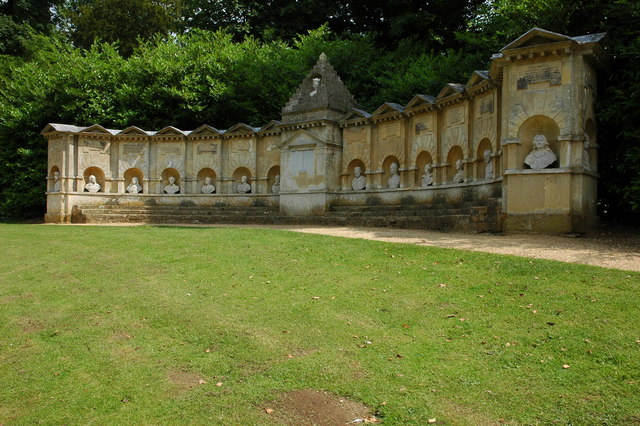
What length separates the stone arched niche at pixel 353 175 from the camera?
2052 centimetres

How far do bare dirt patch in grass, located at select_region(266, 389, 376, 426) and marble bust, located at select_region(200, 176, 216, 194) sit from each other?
21.1 m

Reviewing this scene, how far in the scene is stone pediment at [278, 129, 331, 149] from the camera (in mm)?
20625

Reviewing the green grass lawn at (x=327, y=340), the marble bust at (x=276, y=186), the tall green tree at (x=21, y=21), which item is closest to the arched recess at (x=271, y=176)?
the marble bust at (x=276, y=186)

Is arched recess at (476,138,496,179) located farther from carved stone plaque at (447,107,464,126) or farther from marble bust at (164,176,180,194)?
marble bust at (164,176,180,194)

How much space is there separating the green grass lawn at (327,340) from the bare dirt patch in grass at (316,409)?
12cm

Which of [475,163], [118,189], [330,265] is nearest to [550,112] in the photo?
[475,163]

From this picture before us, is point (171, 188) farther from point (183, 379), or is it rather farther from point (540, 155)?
point (183, 379)

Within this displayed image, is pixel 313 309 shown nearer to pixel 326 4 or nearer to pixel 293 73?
pixel 293 73

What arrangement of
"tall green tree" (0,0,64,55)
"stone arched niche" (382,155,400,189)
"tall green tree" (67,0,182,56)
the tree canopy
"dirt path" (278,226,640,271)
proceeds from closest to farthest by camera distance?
"dirt path" (278,226,640,271)
"stone arched niche" (382,155,400,189)
the tree canopy
"tall green tree" (0,0,64,55)
"tall green tree" (67,0,182,56)

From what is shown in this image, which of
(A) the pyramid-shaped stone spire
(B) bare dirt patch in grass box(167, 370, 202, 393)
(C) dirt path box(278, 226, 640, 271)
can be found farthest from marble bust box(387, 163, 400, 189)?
(B) bare dirt patch in grass box(167, 370, 202, 393)

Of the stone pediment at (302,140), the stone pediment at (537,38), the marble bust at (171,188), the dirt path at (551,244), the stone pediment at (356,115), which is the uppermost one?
the stone pediment at (537,38)

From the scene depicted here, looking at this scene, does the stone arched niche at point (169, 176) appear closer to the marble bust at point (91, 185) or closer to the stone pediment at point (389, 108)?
the marble bust at point (91, 185)

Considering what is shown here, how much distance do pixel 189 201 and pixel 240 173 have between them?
2969mm

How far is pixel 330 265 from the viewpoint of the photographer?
375 inches
